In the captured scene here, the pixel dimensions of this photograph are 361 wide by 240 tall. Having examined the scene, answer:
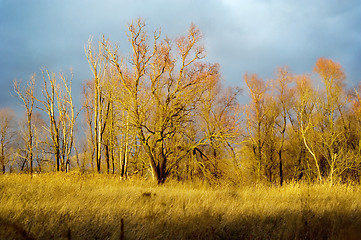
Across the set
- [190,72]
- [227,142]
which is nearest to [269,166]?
[227,142]

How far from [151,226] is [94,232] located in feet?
3.00

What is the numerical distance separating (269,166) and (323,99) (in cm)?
839

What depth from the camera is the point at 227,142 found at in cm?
1445

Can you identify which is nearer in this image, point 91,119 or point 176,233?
point 176,233

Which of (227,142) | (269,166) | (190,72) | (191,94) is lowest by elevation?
(269,166)

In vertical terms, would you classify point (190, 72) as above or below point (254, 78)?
below

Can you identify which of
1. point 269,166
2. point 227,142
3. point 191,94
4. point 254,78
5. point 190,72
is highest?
point 254,78

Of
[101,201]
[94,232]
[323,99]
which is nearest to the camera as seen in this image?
[94,232]

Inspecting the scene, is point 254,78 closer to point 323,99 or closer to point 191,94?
point 323,99

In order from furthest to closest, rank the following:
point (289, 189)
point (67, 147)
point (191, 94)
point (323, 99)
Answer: point (323, 99)
point (67, 147)
point (191, 94)
point (289, 189)

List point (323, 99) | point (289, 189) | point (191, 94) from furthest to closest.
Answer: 1. point (323, 99)
2. point (191, 94)
3. point (289, 189)

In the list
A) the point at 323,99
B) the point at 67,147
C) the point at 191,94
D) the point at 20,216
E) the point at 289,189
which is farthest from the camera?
the point at 323,99

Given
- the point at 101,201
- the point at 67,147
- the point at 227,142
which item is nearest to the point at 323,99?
the point at 227,142

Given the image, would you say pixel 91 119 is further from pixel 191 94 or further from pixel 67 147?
pixel 191 94
